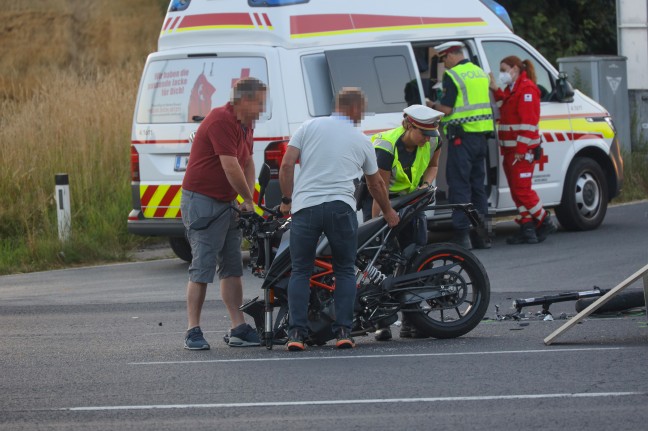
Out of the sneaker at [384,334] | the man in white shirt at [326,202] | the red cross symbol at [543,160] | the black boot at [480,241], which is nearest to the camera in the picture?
the man in white shirt at [326,202]

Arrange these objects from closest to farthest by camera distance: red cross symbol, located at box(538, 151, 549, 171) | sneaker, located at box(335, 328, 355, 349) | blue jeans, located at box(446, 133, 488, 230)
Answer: sneaker, located at box(335, 328, 355, 349)
blue jeans, located at box(446, 133, 488, 230)
red cross symbol, located at box(538, 151, 549, 171)

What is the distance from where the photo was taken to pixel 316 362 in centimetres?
802

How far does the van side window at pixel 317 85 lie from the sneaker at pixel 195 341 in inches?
160

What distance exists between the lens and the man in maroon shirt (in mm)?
8555

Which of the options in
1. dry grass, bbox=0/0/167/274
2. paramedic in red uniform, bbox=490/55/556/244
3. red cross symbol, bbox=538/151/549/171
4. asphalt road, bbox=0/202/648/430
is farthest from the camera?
dry grass, bbox=0/0/167/274

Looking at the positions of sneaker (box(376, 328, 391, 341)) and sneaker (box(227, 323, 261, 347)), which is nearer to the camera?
sneaker (box(227, 323, 261, 347))

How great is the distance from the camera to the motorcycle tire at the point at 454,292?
340 inches

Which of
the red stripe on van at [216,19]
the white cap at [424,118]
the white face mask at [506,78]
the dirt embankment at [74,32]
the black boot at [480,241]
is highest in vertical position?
the dirt embankment at [74,32]

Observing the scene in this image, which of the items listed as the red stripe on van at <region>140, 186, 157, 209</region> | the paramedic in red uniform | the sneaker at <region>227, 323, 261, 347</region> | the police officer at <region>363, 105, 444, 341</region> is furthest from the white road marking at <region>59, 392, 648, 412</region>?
the paramedic in red uniform

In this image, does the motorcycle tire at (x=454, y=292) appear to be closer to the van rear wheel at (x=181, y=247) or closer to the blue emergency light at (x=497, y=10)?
the van rear wheel at (x=181, y=247)

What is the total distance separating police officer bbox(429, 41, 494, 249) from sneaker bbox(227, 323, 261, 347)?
461cm

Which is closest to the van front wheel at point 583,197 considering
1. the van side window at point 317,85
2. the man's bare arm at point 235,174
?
the van side window at point 317,85

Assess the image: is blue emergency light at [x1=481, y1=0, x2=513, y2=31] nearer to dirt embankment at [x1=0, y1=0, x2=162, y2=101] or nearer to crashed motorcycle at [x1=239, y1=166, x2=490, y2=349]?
crashed motorcycle at [x1=239, y1=166, x2=490, y2=349]

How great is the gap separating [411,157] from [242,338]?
68.0 inches
